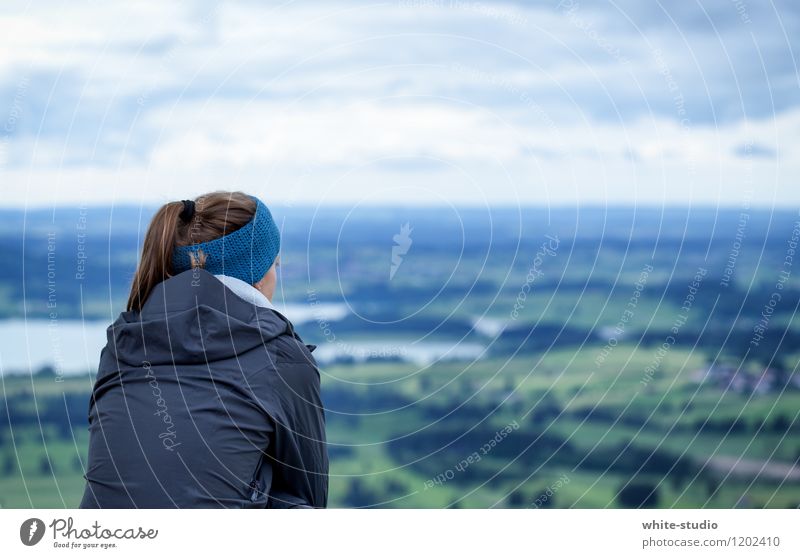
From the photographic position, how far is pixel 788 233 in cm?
313

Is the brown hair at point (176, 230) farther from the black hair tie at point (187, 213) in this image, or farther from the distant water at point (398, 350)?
the distant water at point (398, 350)

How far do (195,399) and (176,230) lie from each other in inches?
15.2

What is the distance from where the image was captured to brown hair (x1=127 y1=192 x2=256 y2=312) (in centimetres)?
190

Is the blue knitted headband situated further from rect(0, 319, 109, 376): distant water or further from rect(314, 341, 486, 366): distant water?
rect(314, 341, 486, 366): distant water

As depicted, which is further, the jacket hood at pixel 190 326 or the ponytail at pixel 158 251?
the ponytail at pixel 158 251

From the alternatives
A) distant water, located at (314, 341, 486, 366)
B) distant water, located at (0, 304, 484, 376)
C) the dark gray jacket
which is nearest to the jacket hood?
the dark gray jacket

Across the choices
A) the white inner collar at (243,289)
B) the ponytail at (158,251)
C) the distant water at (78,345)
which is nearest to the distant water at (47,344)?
the distant water at (78,345)

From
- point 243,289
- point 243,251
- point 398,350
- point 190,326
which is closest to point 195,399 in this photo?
point 190,326

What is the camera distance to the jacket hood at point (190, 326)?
1745 mm

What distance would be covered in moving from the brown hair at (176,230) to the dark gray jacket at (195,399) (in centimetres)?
11

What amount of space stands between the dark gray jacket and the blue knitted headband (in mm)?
130
